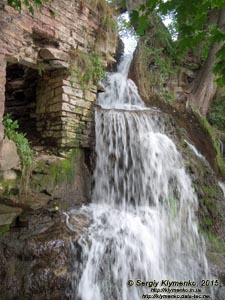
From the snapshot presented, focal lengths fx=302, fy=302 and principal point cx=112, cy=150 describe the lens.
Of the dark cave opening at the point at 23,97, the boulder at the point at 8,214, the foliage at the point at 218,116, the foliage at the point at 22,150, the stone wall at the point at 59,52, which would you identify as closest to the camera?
the boulder at the point at 8,214

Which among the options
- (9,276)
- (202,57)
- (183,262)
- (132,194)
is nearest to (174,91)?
(202,57)

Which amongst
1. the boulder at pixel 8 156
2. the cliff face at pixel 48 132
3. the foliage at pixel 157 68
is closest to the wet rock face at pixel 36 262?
the cliff face at pixel 48 132

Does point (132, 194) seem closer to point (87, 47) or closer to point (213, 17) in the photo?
point (87, 47)

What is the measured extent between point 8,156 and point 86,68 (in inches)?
89.5

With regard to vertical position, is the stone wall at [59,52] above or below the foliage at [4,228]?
above

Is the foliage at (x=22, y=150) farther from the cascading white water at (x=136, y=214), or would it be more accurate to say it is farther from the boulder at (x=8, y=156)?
the cascading white water at (x=136, y=214)

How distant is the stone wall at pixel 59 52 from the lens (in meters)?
4.27

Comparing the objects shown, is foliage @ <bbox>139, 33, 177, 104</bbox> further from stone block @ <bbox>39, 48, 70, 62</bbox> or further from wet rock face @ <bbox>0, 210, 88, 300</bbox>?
wet rock face @ <bbox>0, 210, 88, 300</bbox>

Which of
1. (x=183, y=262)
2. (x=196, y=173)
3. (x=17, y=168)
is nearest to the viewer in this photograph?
(x=17, y=168)

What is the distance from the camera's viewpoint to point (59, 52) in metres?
4.77

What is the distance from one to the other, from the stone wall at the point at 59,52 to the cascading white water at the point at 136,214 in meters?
0.53

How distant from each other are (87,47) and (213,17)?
250 inches

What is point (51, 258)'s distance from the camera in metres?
3.59

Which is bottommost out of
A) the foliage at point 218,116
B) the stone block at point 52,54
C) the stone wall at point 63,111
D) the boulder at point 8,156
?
the boulder at point 8,156
